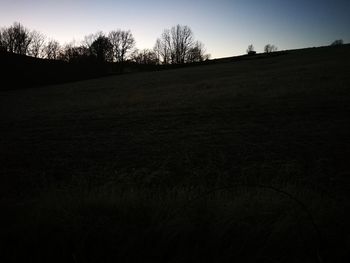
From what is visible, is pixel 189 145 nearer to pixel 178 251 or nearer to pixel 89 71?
pixel 178 251

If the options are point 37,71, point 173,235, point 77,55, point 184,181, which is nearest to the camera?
point 173,235

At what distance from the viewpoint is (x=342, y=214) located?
3725 mm

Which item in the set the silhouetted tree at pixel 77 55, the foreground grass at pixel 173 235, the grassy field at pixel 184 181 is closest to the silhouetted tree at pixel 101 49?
the silhouetted tree at pixel 77 55

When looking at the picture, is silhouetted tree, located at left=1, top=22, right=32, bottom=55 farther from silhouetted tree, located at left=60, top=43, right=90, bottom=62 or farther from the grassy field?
the grassy field

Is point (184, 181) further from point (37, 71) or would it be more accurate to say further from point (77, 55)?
point (77, 55)

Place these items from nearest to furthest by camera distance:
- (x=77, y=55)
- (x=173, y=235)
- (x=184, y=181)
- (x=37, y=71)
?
(x=173, y=235) < (x=184, y=181) < (x=37, y=71) < (x=77, y=55)

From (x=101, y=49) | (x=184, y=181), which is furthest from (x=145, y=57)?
(x=184, y=181)

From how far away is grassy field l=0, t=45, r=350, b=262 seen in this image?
10.1 feet

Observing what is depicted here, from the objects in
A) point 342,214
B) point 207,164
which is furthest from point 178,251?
point 207,164

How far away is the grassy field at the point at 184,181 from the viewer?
3.07m

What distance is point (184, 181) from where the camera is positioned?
724 cm

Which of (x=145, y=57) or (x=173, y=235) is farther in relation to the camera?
(x=145, y=57)

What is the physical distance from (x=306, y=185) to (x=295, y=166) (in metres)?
1.32

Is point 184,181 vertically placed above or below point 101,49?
below
